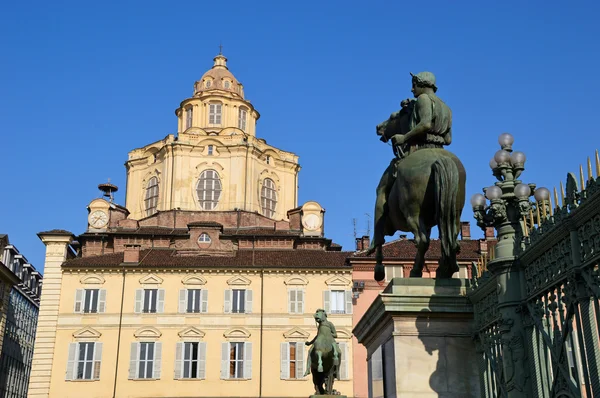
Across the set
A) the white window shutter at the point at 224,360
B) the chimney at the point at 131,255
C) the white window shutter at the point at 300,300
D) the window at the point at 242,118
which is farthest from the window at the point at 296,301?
the window at the point at 242,118

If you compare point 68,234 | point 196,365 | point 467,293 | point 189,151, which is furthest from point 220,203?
point 467,293

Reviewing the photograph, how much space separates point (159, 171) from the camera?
67.1 m

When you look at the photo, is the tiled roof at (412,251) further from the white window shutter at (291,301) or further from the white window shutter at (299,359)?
the white window shutter at (299,359)

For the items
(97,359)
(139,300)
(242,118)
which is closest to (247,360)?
(139,300)

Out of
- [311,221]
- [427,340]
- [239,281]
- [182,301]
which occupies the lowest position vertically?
[427,340]

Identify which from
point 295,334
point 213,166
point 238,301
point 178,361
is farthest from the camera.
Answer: point 213,166

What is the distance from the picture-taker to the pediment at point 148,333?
45.9 meters

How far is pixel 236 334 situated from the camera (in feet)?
151

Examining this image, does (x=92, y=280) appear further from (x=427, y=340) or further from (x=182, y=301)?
(x=427, y=340)

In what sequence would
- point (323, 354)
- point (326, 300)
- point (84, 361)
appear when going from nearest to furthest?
point (323, 354) → point (84, 361) → point (326, 300)

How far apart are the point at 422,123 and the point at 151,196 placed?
59.4 meters

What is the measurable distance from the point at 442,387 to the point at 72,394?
4080cm

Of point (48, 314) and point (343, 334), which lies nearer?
point (343, 334)

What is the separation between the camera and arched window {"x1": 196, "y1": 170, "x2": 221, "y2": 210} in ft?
213
